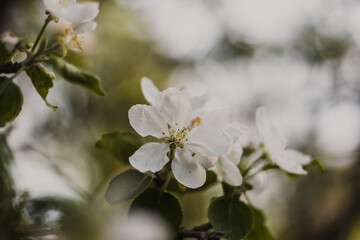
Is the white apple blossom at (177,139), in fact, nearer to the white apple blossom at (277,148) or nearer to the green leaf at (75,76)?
the green leaf at (75,76)

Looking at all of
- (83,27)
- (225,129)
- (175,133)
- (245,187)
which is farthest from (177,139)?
(83,27)

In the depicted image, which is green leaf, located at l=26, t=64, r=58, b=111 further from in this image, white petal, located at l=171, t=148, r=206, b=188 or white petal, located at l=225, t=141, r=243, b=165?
white petal, located at l=225, t=141, r=243, b=165

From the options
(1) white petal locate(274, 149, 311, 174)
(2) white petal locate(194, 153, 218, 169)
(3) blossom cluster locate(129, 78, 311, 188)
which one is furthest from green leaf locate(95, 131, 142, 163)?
(1) white petal locate(274, 149, 311, 174)

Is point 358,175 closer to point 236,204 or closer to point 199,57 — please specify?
point 199,57

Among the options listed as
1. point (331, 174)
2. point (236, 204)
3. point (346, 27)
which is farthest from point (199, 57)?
point (236, 204)

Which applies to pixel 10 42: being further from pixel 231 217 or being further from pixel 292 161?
pixel 292 161

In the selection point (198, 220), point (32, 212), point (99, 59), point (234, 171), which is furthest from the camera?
point (99, 59)

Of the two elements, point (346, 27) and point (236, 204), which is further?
point (346, 27)
